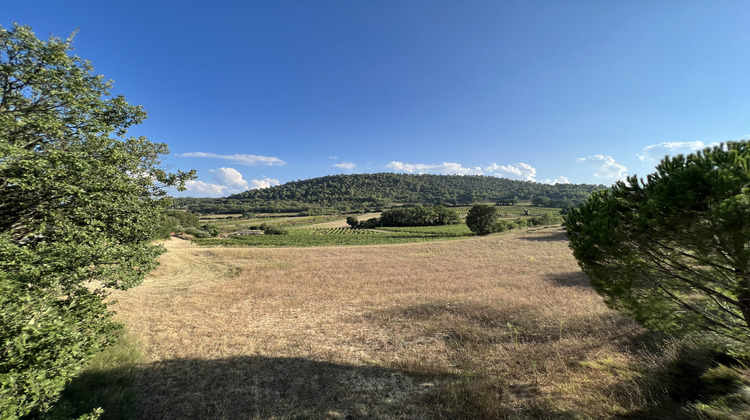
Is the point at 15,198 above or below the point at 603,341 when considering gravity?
above

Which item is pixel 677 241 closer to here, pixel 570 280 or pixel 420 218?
pixel 570 280

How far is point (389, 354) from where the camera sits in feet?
29.9

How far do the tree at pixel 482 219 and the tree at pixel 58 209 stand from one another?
232 feet

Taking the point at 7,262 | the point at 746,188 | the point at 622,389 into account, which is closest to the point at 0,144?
the point at 7,262

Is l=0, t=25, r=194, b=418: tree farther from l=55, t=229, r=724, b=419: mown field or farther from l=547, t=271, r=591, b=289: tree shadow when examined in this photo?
l=547, t=271, r=591, b=289: tree shadow

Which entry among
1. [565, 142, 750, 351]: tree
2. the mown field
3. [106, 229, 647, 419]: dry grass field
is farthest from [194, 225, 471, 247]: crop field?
[565, 142, 750, 351]: tree

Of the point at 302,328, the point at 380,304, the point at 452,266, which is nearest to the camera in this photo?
the point at 302,328

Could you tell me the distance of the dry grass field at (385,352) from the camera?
20.6 ft

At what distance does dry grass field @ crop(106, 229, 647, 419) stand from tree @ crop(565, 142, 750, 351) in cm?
225

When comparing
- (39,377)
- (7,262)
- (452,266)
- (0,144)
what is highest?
(0,144)

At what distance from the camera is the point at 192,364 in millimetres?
8500

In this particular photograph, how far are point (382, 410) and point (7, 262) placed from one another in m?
9.66

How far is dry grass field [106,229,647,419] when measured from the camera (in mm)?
6277

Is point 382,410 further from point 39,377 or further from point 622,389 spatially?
point 39,377
